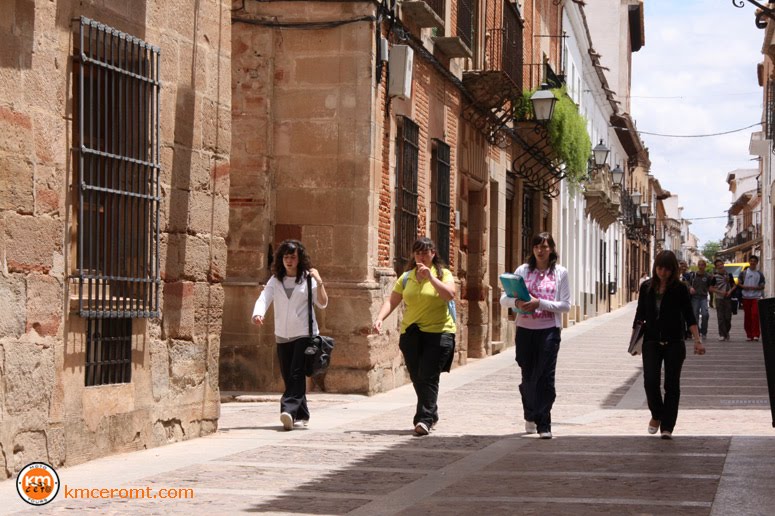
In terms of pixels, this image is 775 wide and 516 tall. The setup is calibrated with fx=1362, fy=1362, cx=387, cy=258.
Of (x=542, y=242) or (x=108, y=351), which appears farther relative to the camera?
Answer: (x=542, y=242)

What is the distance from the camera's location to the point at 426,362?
36.3 ft

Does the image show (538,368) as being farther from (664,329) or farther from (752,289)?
(752,289)

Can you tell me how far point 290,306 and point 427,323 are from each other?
1.13 meters

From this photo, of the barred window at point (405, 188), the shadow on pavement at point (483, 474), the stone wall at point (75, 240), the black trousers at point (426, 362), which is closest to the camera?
the shadow on pavement at point (483, 474)

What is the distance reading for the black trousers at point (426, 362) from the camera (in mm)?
10908

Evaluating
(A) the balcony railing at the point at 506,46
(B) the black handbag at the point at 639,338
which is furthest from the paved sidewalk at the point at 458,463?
(A) the balcony railing at the point at 506,46

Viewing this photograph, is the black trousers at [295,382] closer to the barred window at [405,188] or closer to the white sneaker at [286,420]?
the white sneaker at [286,420]

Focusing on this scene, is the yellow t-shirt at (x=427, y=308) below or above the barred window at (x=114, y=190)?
below

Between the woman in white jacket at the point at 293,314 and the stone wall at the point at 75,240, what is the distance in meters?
0.58

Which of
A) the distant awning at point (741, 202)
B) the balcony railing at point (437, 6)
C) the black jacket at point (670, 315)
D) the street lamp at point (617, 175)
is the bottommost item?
the black jacket at point (670, 315)

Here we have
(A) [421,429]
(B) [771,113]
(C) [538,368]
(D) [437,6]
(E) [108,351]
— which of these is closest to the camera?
(E) [108,351]

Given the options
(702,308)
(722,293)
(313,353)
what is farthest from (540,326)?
(722,293)

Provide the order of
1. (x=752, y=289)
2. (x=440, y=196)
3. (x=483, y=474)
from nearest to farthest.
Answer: (x=483, y=474) → (x=440, y=196) → (x=752, y=289)

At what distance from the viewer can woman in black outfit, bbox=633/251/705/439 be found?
34.5 feet
